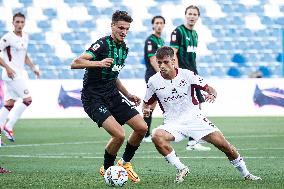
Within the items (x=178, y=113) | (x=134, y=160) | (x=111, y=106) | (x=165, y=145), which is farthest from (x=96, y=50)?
(x=134, y=160)

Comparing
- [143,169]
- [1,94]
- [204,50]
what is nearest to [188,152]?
[143,169]

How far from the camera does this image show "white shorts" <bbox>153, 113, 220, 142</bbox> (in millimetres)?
9156

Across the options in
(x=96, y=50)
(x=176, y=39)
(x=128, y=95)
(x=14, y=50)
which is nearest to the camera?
(x=96, y=50)

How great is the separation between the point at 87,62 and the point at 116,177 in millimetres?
1431

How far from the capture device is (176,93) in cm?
934

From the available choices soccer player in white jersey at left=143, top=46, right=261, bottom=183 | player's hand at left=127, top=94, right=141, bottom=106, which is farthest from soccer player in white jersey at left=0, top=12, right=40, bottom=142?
soccer player in white jersey at left=143, top=46, right=261, bottom=183

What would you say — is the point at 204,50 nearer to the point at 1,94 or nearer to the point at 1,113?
the point at 1,94

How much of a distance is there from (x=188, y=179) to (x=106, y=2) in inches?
839

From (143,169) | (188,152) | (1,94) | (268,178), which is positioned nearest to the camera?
(268,178)

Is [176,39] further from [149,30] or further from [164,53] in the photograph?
[149,30]

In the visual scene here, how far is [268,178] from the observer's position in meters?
9.04

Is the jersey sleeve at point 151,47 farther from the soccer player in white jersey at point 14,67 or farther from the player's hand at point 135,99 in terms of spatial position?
the player's hand at point 135,99

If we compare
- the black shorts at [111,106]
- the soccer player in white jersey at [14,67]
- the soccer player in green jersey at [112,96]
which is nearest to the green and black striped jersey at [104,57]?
the soccer player in green jersey at [112,96]

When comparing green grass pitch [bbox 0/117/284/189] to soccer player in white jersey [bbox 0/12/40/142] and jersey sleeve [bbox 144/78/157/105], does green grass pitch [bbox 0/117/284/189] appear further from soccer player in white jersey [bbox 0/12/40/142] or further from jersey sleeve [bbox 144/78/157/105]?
jersey sleeve [bbox 144/78/157/105]
